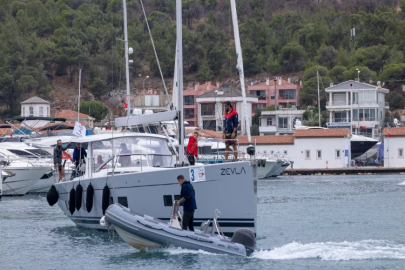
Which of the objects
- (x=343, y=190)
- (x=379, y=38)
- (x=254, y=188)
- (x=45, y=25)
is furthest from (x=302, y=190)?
(x=45, y=25)

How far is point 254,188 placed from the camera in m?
20.6

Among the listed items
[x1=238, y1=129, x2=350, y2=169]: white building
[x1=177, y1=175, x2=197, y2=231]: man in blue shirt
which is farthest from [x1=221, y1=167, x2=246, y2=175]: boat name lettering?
[x1=238, y1=129, x2=350, y2=169]: white building

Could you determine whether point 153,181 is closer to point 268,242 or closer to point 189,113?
point 268,242

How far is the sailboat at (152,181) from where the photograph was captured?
2061 centimetres

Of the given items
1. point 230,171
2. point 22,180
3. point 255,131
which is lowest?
point 22,180

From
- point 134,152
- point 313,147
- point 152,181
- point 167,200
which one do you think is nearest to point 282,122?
point 313,147

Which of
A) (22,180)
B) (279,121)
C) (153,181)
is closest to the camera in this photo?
(153,181)

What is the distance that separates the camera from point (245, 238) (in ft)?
62.2

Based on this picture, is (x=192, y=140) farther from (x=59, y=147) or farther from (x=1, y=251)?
(x=59, y=147)

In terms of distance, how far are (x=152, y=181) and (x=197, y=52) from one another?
116521 millimetres

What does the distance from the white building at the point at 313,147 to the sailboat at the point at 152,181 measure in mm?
47788

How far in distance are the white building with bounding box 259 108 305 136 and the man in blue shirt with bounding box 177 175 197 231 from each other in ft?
250

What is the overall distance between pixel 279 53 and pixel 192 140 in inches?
4562

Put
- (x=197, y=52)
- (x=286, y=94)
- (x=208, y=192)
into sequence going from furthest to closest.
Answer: (x=197, y=52)
(x=286, y=94)
(x=208, y=192)
